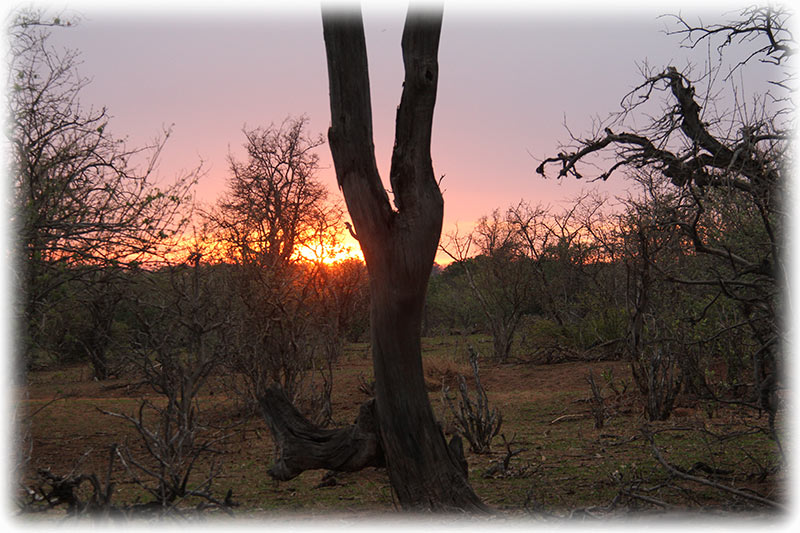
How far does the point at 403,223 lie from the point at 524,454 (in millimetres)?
4043

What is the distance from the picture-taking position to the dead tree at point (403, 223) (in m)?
4.70

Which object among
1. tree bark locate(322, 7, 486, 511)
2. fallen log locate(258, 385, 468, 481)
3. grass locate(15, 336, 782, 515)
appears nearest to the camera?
tree bark locate(322, 7, 486, 511)

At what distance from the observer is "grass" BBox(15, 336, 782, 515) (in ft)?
18.7

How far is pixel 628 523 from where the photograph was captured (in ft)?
13.4

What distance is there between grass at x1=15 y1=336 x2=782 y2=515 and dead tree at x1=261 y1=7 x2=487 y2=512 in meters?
0.77

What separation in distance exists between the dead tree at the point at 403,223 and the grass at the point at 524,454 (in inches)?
30.5

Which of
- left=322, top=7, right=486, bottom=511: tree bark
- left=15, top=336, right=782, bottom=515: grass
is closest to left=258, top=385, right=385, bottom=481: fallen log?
left=322, top=7, right=486, bottom=511: tree bark

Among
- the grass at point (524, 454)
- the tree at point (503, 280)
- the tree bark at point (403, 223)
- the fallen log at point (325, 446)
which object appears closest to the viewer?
the tree bark at point (403, 223)

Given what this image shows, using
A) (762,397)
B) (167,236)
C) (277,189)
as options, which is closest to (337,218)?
(277,189)

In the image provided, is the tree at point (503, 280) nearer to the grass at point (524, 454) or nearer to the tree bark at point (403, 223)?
the grass at point (524, 454)

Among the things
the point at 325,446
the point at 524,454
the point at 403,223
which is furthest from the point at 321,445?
the point at 524,454

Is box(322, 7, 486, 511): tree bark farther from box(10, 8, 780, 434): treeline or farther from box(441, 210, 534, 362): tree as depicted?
box(441, 210, 534, 362): tree

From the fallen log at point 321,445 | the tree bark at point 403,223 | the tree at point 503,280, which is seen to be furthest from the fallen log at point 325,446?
the tree at point 503,280

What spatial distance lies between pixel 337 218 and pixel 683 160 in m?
16.7
